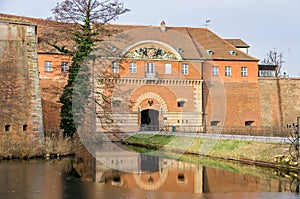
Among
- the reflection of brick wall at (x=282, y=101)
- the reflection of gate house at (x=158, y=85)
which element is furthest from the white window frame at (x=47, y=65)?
the reflection of brick wall at (x=282, y=101)

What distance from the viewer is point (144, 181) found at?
50.1ft

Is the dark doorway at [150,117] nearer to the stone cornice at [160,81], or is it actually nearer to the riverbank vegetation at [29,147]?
the stone cornice at [160,81]

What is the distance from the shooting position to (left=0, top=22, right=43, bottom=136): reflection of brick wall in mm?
20391

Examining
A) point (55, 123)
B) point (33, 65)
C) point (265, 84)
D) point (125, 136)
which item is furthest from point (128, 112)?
point (33, 65)

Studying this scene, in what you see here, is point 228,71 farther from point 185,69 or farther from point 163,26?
point 163,26

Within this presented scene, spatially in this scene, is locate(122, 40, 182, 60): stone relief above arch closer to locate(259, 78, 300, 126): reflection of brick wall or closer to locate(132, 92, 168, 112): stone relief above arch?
locate(132, 92, 168, 112): stone relief above arch

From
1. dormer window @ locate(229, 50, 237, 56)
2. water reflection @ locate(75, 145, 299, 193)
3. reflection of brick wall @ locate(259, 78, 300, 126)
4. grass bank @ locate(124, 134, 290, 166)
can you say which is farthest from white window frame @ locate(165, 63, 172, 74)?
water reflection @ locate(75, 145, 299, 193)

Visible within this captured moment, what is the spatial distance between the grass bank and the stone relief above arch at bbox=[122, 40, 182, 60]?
7.93 meters

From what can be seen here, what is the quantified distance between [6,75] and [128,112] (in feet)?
53.9

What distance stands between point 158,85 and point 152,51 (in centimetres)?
279

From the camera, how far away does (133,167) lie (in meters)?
19.2

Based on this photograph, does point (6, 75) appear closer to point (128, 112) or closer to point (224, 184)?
point (224, 184)

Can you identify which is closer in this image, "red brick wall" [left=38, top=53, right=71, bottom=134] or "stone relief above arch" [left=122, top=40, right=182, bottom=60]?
"red brick wall" [left=38, top=53, right=71, bottom=134]

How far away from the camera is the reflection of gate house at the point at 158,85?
36.2 metres
